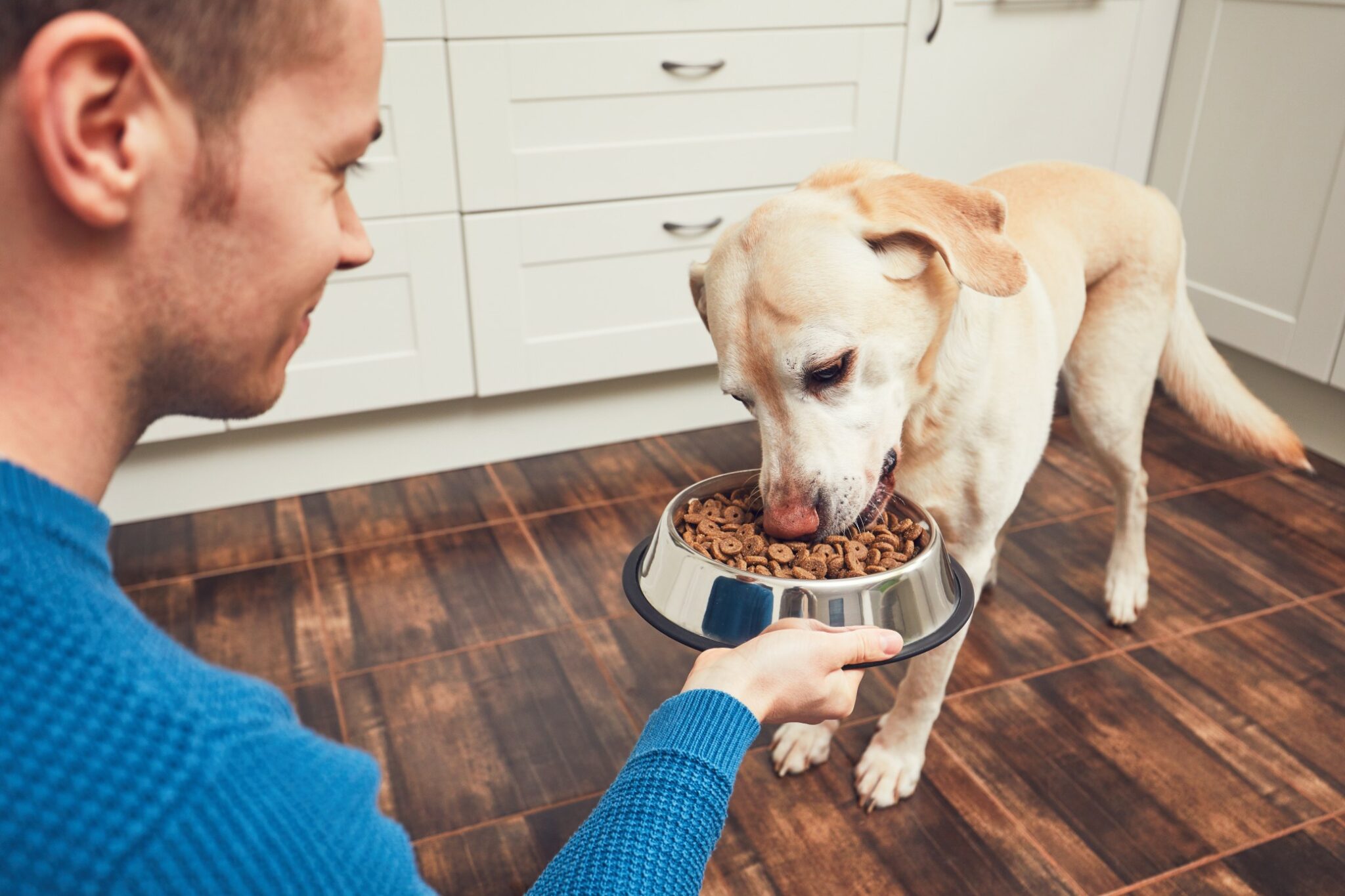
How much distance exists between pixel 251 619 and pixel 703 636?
1283mm

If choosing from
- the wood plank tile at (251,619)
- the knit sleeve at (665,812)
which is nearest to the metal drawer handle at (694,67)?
the wood plank tile at (251,619)

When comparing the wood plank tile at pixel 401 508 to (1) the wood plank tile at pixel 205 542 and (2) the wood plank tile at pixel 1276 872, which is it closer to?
(1) the wood plank tile at pixel 205 542

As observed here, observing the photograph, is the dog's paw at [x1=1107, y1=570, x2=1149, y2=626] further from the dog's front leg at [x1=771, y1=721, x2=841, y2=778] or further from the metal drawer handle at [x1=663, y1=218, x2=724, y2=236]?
the metal drawer handle at [x1=663, y1=218, x2=724, y2=236]

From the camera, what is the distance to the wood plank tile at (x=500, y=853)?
1488 millimetres

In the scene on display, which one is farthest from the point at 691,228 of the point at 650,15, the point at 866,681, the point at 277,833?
the point at 277,833

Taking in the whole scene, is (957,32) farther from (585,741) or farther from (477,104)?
(585,741)

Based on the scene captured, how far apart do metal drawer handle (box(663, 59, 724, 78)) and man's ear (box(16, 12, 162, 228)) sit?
6.85 feet

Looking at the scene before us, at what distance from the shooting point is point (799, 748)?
5.57 ft

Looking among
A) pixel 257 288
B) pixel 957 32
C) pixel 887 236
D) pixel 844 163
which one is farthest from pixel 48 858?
pixel 957 32

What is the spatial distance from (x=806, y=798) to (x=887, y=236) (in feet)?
2.94

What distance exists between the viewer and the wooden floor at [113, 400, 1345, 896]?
1.55 m

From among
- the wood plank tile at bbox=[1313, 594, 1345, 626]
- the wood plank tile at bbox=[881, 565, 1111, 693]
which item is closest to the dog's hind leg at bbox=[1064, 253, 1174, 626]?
the wood plank tile at bbox=[881, 565, 1111, 693]

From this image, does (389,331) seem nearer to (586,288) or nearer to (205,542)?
(586,288)

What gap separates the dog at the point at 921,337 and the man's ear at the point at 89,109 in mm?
872
